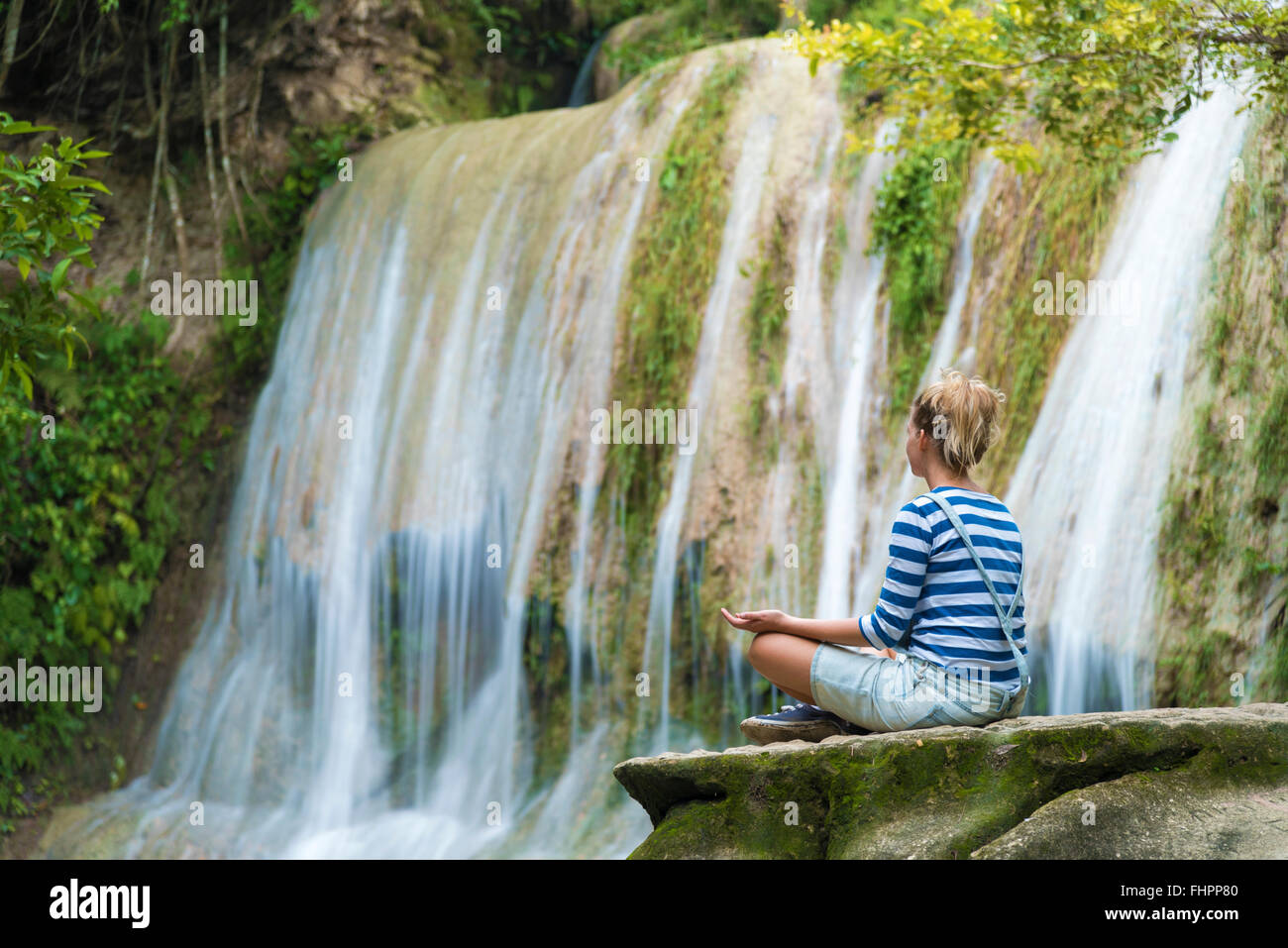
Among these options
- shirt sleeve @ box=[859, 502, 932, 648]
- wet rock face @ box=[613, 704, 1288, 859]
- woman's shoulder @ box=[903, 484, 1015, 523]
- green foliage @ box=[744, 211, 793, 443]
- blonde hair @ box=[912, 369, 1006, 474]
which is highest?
green foliage @ box=[744, 211, 793, 443]

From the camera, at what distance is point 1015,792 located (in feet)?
11.4

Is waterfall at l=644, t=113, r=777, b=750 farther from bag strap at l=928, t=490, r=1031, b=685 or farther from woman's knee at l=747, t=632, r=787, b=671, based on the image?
bag strap at l=928, t=490, r=1031, b=685

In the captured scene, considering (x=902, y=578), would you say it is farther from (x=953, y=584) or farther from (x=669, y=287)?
(x=669, y=287)

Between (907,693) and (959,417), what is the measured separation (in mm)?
811

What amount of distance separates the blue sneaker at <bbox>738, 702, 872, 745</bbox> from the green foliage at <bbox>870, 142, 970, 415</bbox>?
4.30 meters

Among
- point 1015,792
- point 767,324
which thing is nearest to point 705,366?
point 767,324

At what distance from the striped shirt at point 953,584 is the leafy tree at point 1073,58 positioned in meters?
3.34

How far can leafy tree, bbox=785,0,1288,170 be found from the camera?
5891mm

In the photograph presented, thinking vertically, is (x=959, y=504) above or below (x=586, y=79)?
below

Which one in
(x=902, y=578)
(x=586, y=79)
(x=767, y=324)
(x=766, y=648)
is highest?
(x=586, y=79)

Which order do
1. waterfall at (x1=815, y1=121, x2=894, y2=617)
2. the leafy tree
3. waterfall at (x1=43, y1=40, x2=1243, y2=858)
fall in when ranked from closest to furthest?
the leafy tree < waterfall at (x1=43, y1=40, x2=1243, y2=858) < waterfall at (x1=815, y1=121, x2=894, y2=617)

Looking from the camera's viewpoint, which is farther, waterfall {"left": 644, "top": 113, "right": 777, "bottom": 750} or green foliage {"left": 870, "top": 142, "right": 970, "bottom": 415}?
waterfall {"left": 644, "top": 113, "right": 777, "bottom": 750}

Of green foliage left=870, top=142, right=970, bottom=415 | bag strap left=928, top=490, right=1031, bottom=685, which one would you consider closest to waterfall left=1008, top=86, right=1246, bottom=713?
green foliage left=870, top=142, right=970, bottom=415

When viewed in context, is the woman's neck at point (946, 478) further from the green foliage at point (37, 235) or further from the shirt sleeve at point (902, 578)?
the green foliage at point (37, 235)
